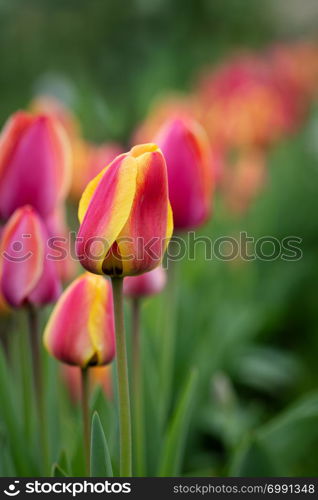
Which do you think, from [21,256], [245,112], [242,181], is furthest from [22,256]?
[245,112]

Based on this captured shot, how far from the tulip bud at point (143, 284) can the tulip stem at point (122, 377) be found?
0.73 ft

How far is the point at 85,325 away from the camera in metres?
0.66

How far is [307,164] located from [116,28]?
7.02ft

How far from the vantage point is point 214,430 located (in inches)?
50.3

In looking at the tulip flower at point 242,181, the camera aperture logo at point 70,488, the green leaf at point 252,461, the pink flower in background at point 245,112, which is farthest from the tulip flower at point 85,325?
the pink flower in background at point 245,112

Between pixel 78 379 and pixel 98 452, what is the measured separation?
0.50m

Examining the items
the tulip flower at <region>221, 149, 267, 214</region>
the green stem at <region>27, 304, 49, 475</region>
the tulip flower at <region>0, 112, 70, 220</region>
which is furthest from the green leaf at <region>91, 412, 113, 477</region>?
the tulip flower at <region>221, 149, 267, 214</region>

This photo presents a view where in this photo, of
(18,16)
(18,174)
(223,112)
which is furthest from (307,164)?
(18,16)

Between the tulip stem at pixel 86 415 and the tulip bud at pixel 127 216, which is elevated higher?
the tulip bud at pixel 127 216

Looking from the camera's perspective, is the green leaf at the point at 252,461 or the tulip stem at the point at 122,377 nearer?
the tulip stem at the point at 122,377

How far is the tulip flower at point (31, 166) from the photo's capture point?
0.75 meters

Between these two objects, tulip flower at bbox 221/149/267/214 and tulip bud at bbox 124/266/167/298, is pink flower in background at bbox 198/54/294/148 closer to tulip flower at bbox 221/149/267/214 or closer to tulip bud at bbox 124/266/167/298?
tulip flower at bbox 221/149/267/214

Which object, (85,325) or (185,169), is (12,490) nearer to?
(85,325)

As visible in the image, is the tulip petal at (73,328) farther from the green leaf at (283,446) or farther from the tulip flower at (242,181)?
the tulip flower at (242,181)
